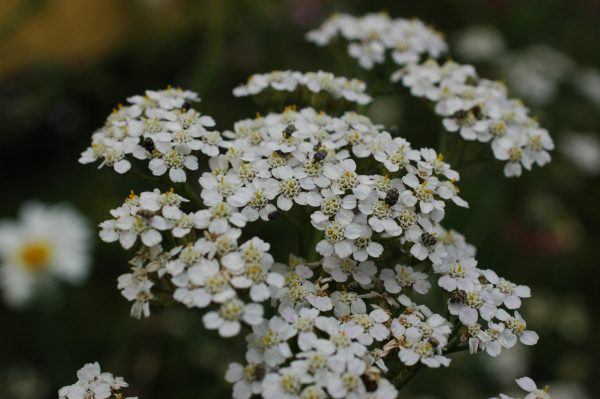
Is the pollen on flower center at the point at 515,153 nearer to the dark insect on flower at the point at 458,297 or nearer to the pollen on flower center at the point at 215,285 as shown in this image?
the dark insect on flower at the point at 458,297

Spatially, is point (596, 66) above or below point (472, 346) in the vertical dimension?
above

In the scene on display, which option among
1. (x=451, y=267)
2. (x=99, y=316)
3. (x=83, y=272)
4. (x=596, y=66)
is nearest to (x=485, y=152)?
(x=451, y=267)

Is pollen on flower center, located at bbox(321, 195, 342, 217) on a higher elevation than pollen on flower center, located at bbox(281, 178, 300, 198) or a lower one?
lower

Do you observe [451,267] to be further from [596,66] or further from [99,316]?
[596,66]

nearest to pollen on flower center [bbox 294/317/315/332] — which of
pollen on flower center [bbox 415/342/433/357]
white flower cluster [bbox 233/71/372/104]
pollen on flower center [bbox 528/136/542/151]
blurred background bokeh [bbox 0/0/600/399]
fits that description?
pollen on flower center [bbox 415/342/433/357]

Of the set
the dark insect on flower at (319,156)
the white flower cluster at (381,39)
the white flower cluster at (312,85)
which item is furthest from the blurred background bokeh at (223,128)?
the dark insect on flower at (319,156)

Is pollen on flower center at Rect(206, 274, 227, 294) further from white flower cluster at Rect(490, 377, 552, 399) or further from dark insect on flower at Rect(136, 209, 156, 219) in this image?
white flower cluster at Rect(490, 377, 552, 399)
